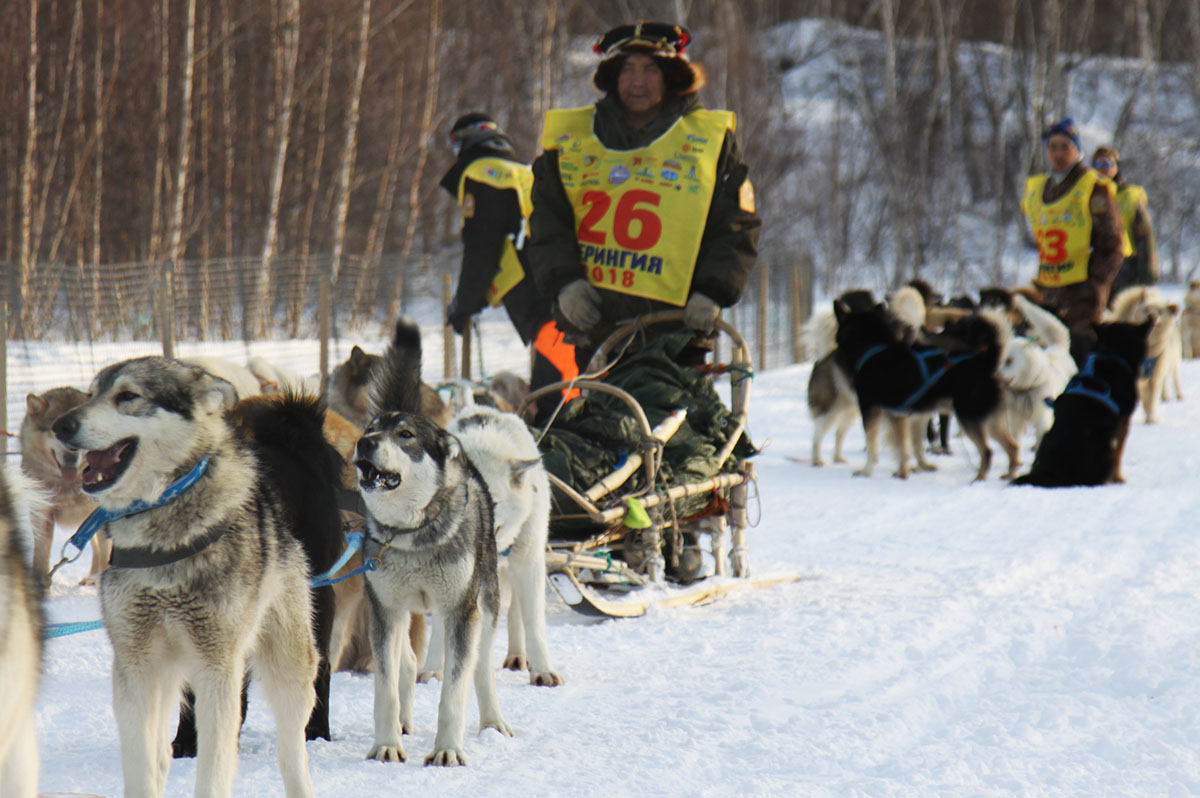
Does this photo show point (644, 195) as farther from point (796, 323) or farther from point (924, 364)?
point (796, 323)

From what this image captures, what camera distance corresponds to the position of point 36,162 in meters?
13.0

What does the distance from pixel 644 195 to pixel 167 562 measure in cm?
323

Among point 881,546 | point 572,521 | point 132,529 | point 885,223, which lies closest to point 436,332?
point 881,546

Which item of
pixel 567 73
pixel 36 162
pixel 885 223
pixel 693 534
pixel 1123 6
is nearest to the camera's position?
pixel 693 534

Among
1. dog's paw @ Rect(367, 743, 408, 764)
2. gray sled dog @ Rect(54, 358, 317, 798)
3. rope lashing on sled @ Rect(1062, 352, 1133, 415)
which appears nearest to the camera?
gray sled dog @ Rect(54, 358, 317, 798)

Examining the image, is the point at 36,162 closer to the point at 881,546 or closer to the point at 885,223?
the point at 881,546

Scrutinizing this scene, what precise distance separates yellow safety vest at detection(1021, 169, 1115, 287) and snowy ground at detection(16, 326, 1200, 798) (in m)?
4.72

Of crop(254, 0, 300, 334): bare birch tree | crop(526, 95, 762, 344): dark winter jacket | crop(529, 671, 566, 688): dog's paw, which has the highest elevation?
crop(254, 0, 300, 334): bare birch tree

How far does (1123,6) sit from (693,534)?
977 inches

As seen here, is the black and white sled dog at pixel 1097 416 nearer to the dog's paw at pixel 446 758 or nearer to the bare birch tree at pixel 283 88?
the dog's paw at pixel 446 758

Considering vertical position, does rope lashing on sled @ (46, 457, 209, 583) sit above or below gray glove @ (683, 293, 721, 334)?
below

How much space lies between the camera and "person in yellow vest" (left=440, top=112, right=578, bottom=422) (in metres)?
7.12

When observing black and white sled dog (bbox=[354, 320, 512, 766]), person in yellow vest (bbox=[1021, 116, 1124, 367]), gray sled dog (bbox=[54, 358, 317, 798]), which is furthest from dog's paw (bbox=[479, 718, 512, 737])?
person in yellow vest (bbox=[1021, 116, 1124, 367])

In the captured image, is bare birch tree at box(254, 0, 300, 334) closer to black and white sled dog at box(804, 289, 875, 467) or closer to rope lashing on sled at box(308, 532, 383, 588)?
black and white sled dog at box(804, 289, 875, 467)
